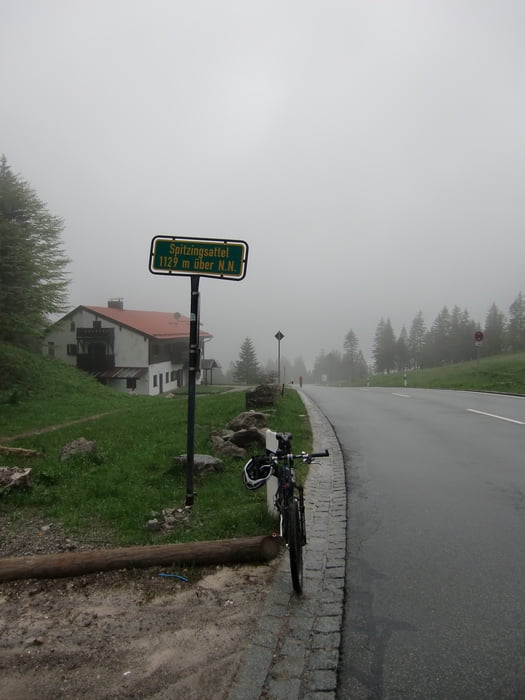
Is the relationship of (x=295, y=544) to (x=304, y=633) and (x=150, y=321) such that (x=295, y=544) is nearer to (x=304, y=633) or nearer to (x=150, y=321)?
(x=304, y=633)

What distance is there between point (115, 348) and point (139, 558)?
4406 centimetres

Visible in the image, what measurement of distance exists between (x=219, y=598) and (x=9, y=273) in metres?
23.4

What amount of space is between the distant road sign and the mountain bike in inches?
93.4

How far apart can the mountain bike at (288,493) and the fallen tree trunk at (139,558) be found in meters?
0.42

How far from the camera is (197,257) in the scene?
226 inches

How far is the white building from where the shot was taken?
148 ft

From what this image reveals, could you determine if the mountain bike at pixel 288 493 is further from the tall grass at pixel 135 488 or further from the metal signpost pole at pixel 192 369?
the metal signpost pole at pixel 192 369

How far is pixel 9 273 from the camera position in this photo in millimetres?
23125

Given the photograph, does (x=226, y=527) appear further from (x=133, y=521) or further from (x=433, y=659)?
(x=433, y=659)

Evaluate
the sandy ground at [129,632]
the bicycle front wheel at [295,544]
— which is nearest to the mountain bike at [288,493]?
the bicycle front wheel at [295,544]

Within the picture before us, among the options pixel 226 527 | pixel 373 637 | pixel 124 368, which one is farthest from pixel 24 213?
pixel 373 637

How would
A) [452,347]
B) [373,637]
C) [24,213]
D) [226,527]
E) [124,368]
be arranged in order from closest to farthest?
[373,637]
[226,527]
[24,213]
[124,368]
[452,347]

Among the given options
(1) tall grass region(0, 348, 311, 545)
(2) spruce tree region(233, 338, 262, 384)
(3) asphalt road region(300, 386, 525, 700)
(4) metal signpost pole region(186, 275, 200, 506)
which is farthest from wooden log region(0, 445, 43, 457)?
(2) spruce tree region(233, 338, 262, 384)

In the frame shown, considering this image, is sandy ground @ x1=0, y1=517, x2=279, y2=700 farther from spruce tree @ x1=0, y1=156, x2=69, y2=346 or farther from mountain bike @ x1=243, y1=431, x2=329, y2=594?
spruce tree @ x1=0, y1=156, x2=69, y2=346
